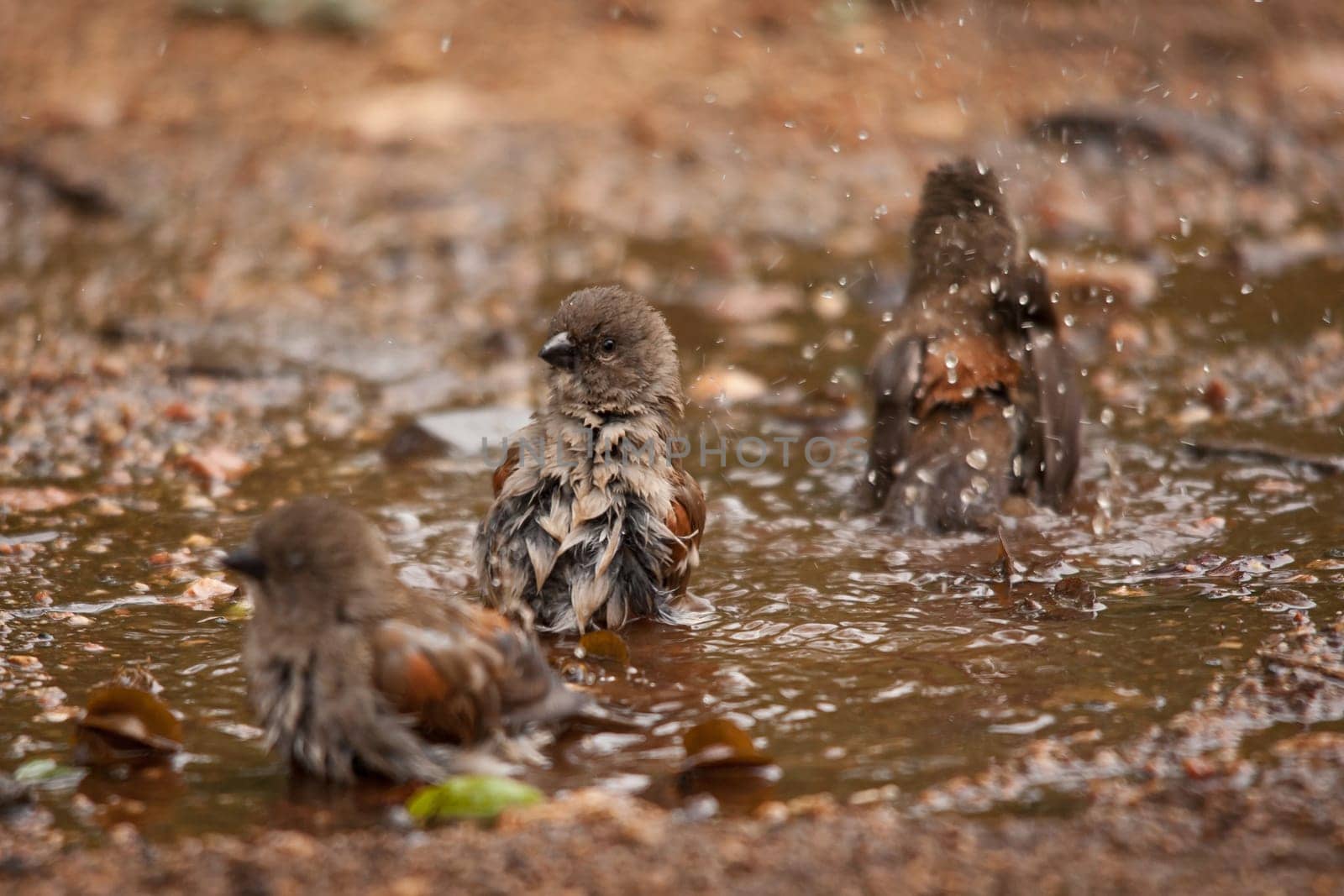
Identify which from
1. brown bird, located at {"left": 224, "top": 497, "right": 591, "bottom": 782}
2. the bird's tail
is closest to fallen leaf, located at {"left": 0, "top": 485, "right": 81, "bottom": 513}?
brown bird, located at {"left": 224, "top": 497, "right": 591, "bottom": 782}

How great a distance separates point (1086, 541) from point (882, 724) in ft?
6.33

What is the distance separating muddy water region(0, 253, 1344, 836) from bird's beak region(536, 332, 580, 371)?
0.92 m

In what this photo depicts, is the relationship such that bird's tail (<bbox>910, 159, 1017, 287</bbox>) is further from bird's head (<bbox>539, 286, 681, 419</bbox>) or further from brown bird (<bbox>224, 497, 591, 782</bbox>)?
brown bird (<bbox>224, 497, 591, 782</bbox>)

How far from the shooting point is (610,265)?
930 cm

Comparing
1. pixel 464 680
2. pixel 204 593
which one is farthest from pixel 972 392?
pixel 204 593

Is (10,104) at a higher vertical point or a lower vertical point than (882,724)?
higher

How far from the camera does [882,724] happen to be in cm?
442

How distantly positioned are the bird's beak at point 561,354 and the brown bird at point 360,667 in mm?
1423

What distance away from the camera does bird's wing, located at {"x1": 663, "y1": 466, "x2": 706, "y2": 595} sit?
537 cm

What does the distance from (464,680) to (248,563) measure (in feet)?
2.16

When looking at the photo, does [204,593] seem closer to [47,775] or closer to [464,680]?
[47,775]

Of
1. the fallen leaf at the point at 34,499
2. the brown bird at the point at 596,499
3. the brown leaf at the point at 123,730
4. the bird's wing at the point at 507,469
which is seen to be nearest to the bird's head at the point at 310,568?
the brown leaf at the point at 123,730

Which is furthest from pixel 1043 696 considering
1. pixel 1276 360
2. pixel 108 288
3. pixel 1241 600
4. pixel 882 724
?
pixel 108 288

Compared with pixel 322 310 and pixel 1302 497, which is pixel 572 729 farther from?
pixel 322 310
